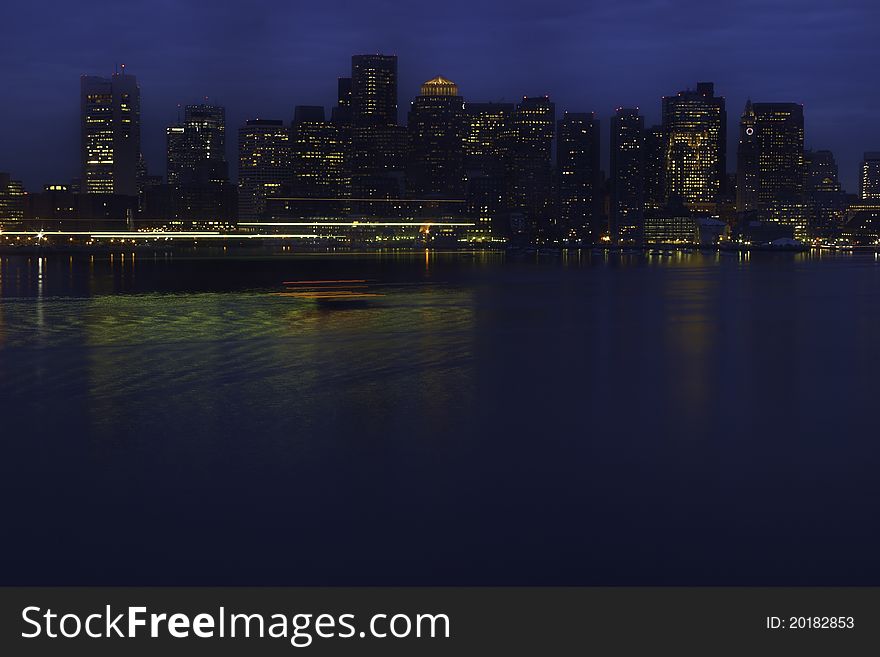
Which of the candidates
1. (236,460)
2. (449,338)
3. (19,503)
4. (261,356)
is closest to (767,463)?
(236,460)

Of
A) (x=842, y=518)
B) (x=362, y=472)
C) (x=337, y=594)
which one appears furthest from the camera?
(x=362, y=472)

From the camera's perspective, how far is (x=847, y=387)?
2161cm

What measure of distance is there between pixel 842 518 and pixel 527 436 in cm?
548

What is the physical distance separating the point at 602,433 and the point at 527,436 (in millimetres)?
1212

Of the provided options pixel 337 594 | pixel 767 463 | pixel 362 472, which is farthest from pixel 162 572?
pixel 767 463

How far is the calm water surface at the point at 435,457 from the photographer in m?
10.3

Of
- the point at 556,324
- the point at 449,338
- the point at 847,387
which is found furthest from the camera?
the point at 556,324

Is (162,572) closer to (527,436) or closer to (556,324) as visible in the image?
(527,436)

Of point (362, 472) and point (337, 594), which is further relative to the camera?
point (362, 472)

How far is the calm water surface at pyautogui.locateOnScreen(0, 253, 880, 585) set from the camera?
33.8 ft

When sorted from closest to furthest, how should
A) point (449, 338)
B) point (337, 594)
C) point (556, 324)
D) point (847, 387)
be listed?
point (337, 594)
point (847, 387)
point (449, 338)
point (556, 324)

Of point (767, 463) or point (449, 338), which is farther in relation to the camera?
point (449, 338)

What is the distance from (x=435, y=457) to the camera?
1459 centimetres

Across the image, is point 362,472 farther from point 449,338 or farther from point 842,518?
point 449,338
